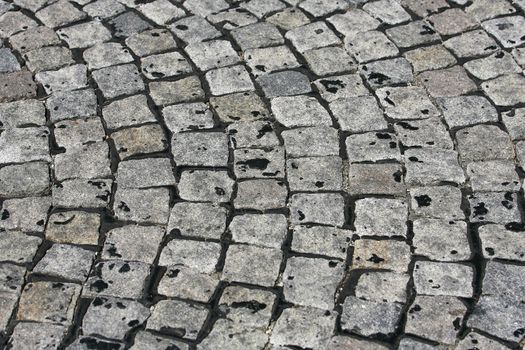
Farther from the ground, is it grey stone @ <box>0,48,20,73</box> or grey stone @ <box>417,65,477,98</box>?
grey stone @ <box>417,65,477,98</box>

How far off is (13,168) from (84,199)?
18.1 inches

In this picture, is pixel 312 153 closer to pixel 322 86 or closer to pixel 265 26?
pixel 322 86

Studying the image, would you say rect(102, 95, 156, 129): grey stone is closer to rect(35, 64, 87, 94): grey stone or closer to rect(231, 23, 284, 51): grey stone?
rect(35, 64, 87, 94): grey stone

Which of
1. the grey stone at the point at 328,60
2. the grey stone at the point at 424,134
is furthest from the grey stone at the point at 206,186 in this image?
the grey stone at the point at 328,60

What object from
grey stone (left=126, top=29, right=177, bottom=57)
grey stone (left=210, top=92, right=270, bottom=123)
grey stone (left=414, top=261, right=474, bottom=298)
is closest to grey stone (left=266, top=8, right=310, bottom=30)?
grey stone (left=126, top=29, right=177, bottom=57)

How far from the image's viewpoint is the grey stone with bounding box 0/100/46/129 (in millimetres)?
4438

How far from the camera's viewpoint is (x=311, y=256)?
12.1 ft

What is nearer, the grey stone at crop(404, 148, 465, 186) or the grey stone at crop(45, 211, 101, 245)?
the grey stone at crop(45, 211, 101, 245)

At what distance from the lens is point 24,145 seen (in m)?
4.29

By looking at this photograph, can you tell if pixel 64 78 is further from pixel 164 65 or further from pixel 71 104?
pixel 164 65

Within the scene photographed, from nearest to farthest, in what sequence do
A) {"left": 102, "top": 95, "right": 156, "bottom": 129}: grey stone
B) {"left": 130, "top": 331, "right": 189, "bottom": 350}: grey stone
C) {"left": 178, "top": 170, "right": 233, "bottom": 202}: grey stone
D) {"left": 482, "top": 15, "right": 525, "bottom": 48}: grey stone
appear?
{"left": 130, "top": 331, "right": 189, "bottom": 350}: grey stone
{"left": 178, "top": 170, "right": 233, "bottom": 202}: grey stone
{"left": 102, "top": 95, "right": 156, "bottom": 129}: grey stone
{"left": 482, "top": 15, "right": 525, "bottom": 48}: grey stone

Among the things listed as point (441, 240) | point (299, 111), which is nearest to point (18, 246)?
point (299, 111)

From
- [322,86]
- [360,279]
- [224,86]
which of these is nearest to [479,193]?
[360,279]

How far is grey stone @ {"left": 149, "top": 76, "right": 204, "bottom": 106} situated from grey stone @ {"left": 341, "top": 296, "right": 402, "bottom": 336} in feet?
5.43
